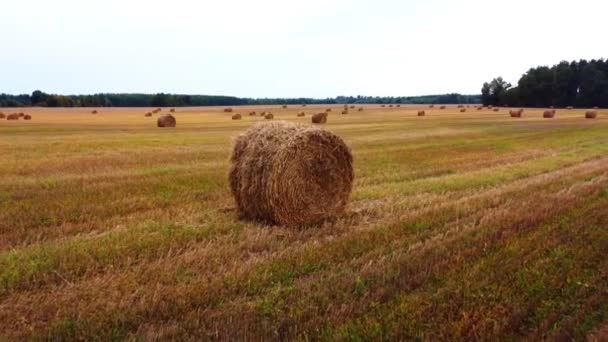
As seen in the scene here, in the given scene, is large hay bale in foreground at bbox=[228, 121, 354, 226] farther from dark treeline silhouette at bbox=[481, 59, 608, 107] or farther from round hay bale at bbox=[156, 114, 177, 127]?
dark treeline silhouette at bbox=[481, 59, 608, 107]

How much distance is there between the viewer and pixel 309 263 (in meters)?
5.57

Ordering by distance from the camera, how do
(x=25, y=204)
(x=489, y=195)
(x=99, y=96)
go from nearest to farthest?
1. (x=25, y=204)
2. (x=489, y=195)
3. (x=99, y=96)

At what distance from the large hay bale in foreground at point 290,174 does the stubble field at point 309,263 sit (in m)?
0.34

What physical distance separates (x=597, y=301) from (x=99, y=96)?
346 ft

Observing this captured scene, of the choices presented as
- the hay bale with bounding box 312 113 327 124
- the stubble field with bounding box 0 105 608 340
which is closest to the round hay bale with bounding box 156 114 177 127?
the hay bale with bounding box 312 113 327 124

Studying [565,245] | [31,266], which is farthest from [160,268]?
[565,245]

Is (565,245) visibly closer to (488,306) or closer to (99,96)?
(488,306)

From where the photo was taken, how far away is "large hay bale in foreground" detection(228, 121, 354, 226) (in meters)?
7.69

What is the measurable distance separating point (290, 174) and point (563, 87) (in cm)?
9234

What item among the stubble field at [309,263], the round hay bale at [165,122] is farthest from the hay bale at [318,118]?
the stubble field at [309,263]

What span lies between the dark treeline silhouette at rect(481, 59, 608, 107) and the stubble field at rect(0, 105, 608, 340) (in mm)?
85189

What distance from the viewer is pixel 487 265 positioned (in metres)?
5.34

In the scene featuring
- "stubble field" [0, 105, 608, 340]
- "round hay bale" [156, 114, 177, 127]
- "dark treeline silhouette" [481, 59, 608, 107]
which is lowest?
"stubble field" [0, 105, 608, 340]

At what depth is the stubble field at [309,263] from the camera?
415 centimetres
